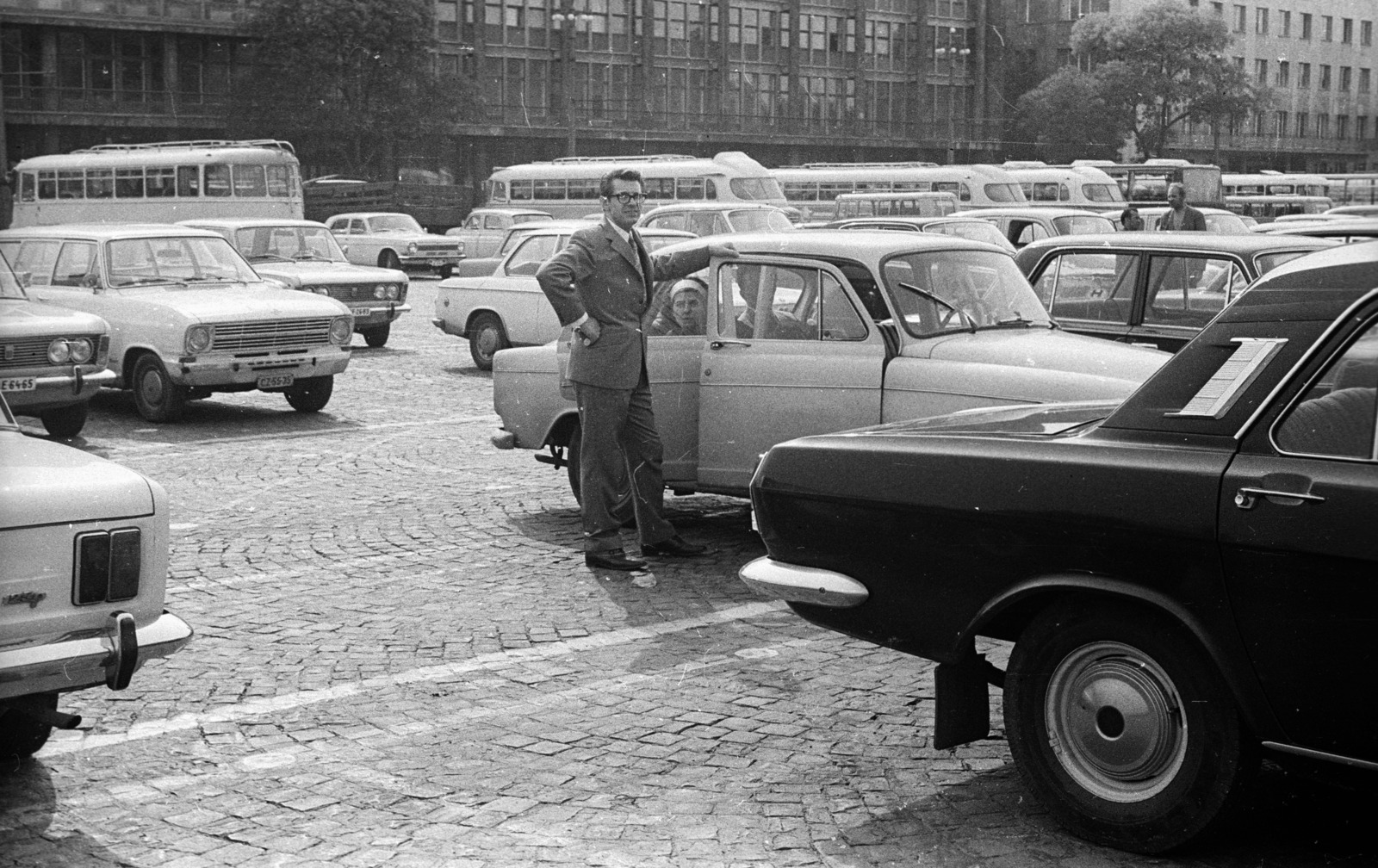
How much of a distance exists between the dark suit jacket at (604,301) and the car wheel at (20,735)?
3.62 m

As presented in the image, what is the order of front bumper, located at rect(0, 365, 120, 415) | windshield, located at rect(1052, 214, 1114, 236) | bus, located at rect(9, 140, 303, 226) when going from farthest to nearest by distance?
bus, located at rect(9, 140, 303, 226) < windshield, located at rect(1052, 214, 1114, 236) < front bumper, located at rect(0, 365, 120, 415)

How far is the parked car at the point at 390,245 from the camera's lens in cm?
3831

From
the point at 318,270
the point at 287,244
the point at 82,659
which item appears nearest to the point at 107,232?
the point at 318,270

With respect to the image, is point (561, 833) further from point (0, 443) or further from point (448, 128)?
point (448, 128)

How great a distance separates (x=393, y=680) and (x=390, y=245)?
32.8m

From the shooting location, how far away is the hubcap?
14.7 feet

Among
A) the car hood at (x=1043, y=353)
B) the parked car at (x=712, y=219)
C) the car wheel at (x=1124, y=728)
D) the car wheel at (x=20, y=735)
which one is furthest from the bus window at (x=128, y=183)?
the car wheel at (x=1124, y=728)

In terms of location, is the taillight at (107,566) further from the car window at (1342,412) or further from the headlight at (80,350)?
the headlight at (80,350)

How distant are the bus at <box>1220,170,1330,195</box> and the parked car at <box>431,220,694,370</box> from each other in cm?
4240

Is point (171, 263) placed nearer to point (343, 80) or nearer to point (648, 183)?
point (648, 183)

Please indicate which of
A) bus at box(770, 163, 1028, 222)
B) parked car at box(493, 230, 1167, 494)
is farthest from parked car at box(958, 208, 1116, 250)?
bus at box(770, 163, 1028, 222)

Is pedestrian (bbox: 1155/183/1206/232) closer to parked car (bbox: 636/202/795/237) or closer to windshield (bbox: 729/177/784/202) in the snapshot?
parked car (bbox: 636/202/795/237)

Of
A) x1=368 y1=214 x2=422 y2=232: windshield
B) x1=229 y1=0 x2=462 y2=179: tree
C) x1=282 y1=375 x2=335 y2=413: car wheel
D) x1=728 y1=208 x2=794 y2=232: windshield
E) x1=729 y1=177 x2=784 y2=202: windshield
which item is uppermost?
x1=229 y1=0 x2=462 y2=179: tree

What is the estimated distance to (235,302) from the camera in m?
14.8
